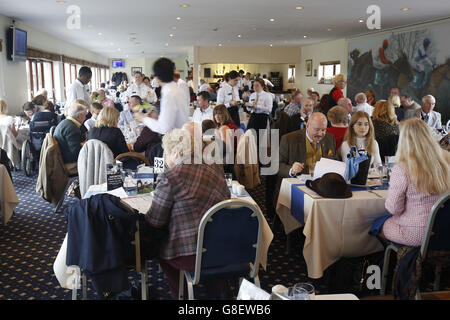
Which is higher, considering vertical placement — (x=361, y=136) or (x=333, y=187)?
(x=361, y=136)

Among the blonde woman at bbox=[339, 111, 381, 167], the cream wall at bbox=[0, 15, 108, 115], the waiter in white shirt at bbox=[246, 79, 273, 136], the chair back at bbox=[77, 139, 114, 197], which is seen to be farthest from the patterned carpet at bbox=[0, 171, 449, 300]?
the cream wall at bbox=[0, 15, 108, 115]

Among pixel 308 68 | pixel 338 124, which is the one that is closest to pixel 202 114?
pixel 338 124

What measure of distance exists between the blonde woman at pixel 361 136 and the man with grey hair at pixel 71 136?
301 centimetres

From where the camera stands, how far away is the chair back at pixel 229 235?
227 centimetres

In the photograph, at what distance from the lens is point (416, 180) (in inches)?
102

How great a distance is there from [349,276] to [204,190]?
1495mm

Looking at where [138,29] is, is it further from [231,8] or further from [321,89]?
[321,89]

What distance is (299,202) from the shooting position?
328 centimetres

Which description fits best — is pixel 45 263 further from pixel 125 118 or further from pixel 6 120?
pixel 6 120

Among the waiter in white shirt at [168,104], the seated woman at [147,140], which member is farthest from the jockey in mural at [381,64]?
the seated woman at [147,140]

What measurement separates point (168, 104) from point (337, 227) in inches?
95.2

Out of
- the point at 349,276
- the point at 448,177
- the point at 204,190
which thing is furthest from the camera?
the point at 349,276
